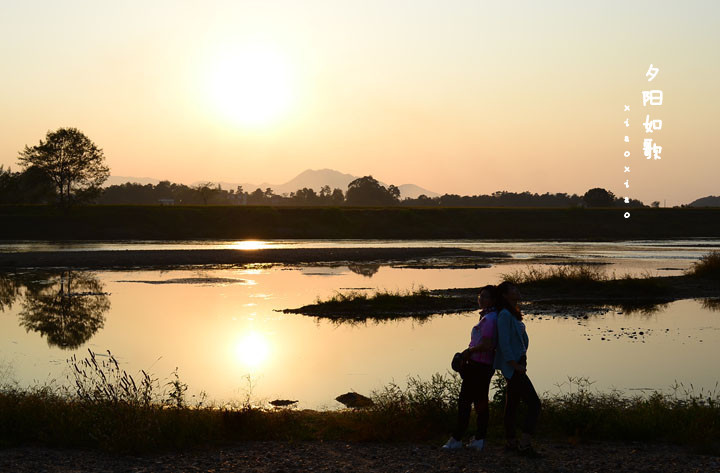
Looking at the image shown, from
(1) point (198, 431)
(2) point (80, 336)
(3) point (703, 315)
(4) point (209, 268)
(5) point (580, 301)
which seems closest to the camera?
(1) point (198, 431)

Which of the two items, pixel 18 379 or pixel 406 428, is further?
pixel 18 379

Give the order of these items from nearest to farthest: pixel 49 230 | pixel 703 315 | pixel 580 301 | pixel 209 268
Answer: pixel 703 315
pixel 580 301
pixel 209 268
pixel 49 230

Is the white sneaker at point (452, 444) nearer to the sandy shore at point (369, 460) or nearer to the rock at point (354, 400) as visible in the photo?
the sandy shore at point (369, 460)

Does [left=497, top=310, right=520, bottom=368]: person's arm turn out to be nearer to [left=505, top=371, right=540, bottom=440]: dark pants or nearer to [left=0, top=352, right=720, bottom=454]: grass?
[left=505, top=371, right=540, bottom=440]: dark pants

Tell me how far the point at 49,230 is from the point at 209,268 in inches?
2024

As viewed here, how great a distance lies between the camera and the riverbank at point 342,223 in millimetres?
98012

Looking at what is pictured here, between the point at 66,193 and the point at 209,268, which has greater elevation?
the point at 66,193

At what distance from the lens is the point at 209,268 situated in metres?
53.2

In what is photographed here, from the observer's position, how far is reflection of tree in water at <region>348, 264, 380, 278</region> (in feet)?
162

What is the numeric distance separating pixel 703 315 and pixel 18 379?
24.5 meters

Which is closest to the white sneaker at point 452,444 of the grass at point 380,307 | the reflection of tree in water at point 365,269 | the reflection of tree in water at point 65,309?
the reflection of tree in water at point 65,309

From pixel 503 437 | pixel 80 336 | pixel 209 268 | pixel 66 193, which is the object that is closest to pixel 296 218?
pixel 66 193

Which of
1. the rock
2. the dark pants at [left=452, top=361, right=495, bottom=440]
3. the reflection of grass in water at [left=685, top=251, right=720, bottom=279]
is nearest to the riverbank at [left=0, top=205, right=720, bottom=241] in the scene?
the reflection of grass in water at [left=685, top=251, right=720, bottom=279]

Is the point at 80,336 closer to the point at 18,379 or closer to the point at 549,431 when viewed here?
the point at 18,379
